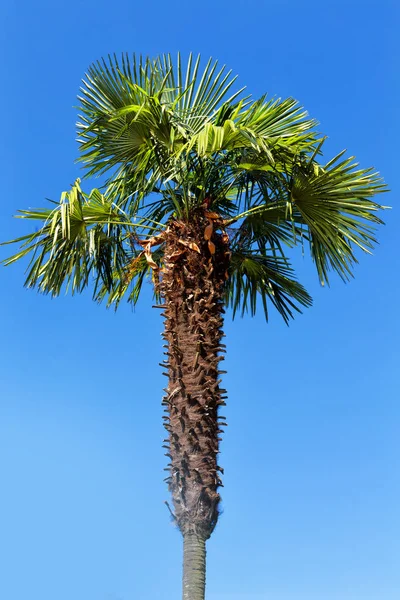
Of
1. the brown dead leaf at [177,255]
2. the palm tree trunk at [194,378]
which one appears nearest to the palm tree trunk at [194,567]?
the palm tree trunk at [194,378]

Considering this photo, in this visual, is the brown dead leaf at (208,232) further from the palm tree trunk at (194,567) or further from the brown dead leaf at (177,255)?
the palm tree trunk at (194,567)

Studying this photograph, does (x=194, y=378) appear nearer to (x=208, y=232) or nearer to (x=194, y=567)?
(x=208, y=232)

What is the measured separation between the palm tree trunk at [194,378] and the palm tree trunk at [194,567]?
11mm

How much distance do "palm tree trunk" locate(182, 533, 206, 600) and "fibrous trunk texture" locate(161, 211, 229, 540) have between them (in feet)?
0.20

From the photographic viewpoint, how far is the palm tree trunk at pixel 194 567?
9328 mm

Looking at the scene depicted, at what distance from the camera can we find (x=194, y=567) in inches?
369

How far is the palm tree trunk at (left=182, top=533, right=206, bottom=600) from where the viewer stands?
9.33 meters

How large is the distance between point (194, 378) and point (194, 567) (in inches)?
83.3

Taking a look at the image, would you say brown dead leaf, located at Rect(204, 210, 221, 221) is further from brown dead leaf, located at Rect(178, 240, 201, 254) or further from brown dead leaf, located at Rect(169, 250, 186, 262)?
brown dead leaf, located at Rect(169, 250, 186, 262)

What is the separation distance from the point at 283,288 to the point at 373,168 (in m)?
2.92

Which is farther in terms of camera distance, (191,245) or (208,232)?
(208,232)

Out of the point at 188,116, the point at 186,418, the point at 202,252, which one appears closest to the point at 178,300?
the point at 202,252

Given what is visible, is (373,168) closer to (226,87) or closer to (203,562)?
(226,87)

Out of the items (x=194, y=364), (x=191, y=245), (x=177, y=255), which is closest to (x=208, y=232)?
(x=191, y=245)
